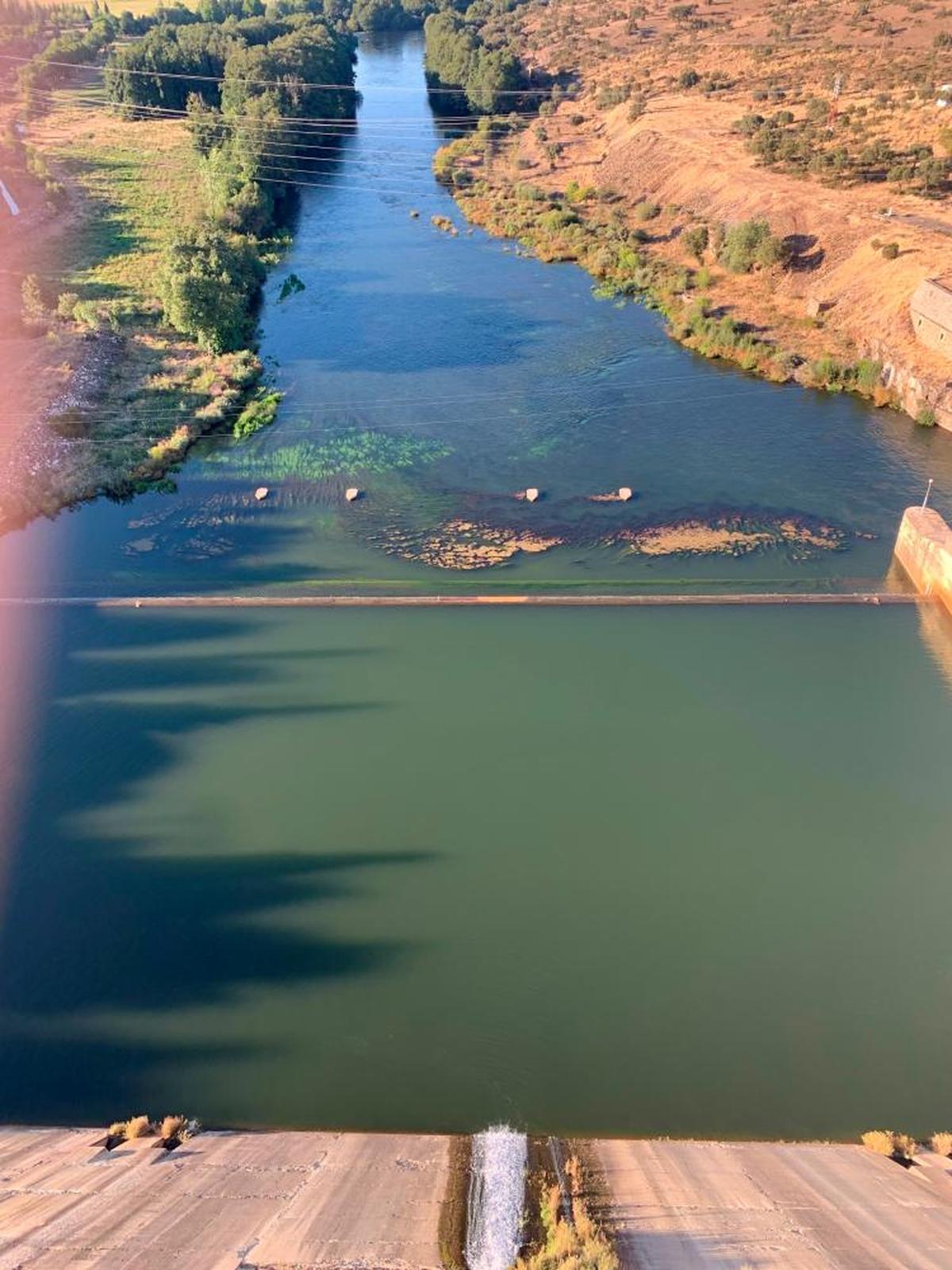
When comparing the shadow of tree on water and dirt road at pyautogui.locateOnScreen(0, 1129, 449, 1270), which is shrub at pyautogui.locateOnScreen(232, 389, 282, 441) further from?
dirt road at pyautogui.locateOnScreen(0, 1129, 449, 1270)

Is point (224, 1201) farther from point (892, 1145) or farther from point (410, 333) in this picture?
point (410, 333)

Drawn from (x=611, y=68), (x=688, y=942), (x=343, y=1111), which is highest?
(x=611, y=68)

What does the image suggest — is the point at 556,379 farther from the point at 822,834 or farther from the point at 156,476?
the point at 822,834

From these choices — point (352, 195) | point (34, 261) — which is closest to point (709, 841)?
point (34, 261)

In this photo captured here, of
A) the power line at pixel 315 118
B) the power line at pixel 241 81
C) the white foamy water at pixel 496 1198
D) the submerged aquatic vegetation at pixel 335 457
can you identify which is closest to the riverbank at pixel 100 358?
the submerged aquatic vegetation at pixel 335 457

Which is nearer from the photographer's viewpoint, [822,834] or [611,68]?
[822,834]

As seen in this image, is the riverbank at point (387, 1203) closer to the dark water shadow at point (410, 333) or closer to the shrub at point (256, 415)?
the shrub at point (256, 415)

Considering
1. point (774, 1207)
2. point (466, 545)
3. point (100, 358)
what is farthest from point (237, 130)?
point (774, 1207)
